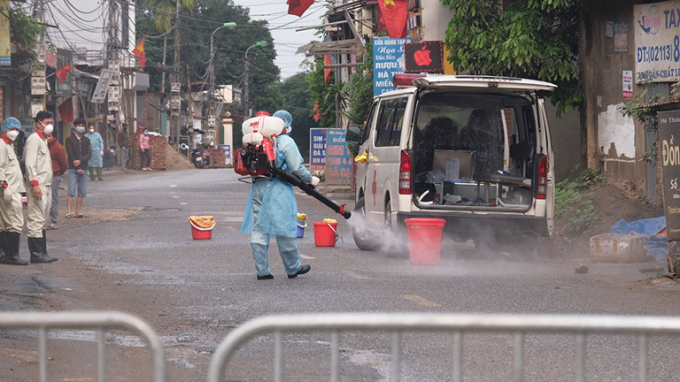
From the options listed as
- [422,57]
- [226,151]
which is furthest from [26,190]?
[226,151]

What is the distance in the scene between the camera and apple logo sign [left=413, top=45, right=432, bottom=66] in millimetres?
22828

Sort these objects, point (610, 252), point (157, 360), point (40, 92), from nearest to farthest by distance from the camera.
A: 1. point (157, 360)
2. point (610, 252)
3. point (40, 92)

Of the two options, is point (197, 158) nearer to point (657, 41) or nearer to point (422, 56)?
point (422, 56)

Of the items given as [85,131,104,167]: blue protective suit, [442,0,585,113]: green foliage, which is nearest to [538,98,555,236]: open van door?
[442,0,585,113]: green foliage

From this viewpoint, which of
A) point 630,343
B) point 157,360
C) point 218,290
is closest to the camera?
point 157,360

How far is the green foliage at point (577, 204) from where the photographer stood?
15987 millimetres

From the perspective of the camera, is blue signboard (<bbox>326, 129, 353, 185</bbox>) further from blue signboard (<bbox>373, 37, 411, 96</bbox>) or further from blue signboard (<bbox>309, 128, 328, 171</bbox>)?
blue signboard (<bbox>373, 37, 411, 96</bbox>)

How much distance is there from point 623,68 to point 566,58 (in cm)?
157

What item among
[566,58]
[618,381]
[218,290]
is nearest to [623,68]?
[566,58]

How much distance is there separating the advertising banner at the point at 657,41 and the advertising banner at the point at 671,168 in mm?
5240

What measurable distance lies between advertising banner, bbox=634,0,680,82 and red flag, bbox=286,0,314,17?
14545 millimetres

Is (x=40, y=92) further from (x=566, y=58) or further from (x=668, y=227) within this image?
(x=668, y=227)

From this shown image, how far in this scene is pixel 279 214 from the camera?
35.1ft

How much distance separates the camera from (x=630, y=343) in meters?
7.11
